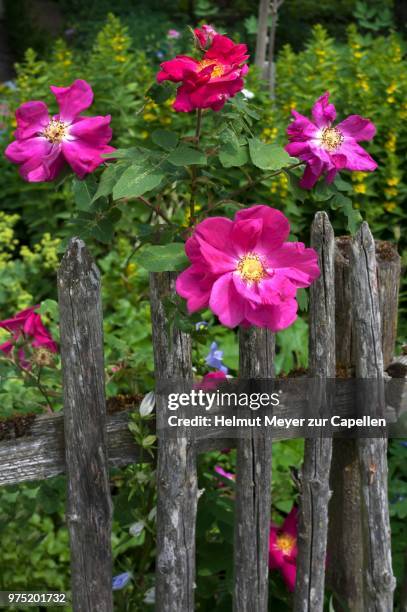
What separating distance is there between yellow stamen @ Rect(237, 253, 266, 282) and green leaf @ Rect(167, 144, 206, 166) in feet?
0.60

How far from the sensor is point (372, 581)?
1762mm

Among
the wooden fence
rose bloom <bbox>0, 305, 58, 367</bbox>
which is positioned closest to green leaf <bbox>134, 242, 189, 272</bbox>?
the wooden fence

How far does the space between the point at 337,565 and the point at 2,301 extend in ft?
5.58

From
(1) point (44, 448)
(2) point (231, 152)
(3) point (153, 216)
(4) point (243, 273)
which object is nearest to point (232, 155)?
(2) point (231, 152)

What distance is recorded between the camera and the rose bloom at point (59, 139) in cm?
139

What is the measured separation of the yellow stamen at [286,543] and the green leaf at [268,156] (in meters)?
0.95

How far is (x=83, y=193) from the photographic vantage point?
1.42 meters

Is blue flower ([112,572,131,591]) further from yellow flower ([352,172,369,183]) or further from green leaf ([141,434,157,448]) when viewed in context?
yellow flower ([352,172,369,183])

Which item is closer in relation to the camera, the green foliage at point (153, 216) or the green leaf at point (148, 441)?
the green foliage at point (153, 216)

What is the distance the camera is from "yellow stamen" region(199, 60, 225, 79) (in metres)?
1.33

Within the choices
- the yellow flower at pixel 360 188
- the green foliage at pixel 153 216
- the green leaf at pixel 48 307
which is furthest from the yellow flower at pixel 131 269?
the green leaf at pixel 48 307

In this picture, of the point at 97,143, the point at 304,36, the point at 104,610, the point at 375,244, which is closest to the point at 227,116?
the point at 97,143

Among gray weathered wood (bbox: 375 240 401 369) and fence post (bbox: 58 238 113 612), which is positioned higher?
gray weathered wood (bbox: 375 240 401 369)

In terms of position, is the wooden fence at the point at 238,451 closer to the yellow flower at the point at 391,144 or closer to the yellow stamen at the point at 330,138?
the yellow stamen at the point at 330,138
